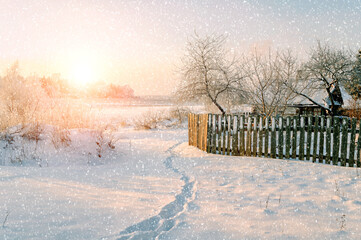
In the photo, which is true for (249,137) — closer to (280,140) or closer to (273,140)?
(273,140)

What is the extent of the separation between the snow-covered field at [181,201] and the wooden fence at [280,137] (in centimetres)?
84

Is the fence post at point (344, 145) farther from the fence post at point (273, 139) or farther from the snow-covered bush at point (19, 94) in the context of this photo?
the snow-covered bush at point (19, 94)

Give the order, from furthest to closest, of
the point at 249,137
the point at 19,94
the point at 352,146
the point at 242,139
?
the point at 19,94 → the point at 242,139 → the point at 249,137 → the point at 352,146

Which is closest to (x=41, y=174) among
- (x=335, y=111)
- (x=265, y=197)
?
(x=265, y=197)

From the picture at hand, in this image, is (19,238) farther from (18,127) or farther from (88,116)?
(88,116)

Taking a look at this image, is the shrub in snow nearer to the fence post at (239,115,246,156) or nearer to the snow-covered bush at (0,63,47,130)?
the snow-covered bush at (0,63,47,130)

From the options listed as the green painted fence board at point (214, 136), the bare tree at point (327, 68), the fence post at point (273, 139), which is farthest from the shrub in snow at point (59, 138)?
the bare tree at point (327, 68)

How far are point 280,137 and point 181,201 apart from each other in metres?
5.06

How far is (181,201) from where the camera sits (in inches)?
184

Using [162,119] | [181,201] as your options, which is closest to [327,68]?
[162,119]

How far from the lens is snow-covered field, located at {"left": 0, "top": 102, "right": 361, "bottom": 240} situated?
3.39m

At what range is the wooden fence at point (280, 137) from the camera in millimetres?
7600

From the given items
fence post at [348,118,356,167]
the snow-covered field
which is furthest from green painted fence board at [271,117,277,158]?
fence post at [348,118,356,167]

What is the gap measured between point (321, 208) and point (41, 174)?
590 cm
